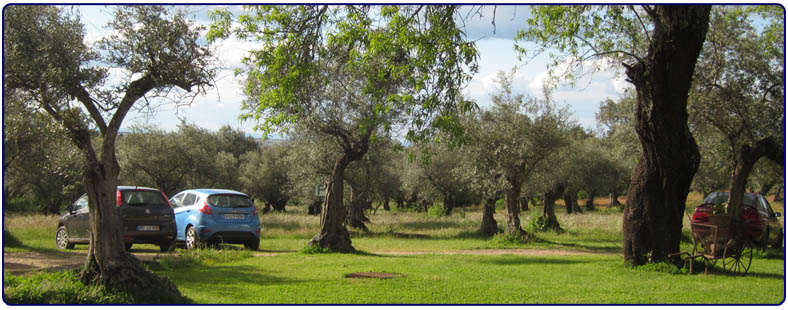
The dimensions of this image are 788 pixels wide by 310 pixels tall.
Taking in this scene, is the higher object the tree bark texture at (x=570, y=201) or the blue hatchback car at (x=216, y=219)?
the tree bark texture at (x=570, y=201)

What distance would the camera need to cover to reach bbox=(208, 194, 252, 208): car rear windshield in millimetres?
16234

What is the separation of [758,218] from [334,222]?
11.0 m

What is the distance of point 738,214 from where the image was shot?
15.1 m

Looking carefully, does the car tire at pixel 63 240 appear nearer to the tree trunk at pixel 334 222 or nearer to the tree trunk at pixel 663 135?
the tree trunk at pixel 334 222

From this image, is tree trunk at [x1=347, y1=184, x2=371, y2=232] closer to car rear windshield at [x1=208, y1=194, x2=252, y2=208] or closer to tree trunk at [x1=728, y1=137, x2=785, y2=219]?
car rear windshield at [x1=208, y1=194, x2=252, y2=208]

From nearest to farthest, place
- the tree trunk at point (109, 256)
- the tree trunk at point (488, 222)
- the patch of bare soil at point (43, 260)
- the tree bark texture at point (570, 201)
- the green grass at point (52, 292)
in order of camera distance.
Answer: the green grass at point (52, 292) < the tree trunk at point (109, 256) < the patch of bare soil at point (43, 260) < the tree trunk at point (488, 222) < the tree bark texture at point (570, 201)

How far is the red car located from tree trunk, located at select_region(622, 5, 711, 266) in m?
4.47

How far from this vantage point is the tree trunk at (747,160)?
14.5m

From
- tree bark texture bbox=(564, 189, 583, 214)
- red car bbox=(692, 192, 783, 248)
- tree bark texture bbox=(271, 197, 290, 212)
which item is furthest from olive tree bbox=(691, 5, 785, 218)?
tree bark texture bbox=(271, 197, 290, 212)

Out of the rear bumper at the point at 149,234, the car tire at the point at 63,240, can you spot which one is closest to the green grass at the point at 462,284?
the rear bumper at the point at 149,234

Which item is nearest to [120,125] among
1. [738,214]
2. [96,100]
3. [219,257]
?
[96,100]

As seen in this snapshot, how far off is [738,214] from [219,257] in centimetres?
1213

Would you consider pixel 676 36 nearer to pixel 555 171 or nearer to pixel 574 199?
pixel 555 171

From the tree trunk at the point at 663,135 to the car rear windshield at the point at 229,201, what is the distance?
382 inches
